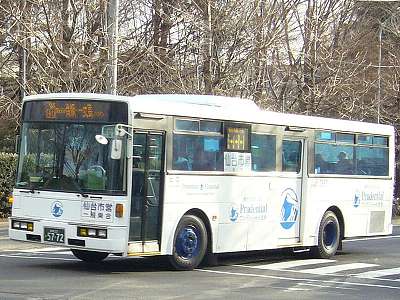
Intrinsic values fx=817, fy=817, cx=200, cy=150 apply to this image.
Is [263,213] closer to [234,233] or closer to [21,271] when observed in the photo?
[234,233]

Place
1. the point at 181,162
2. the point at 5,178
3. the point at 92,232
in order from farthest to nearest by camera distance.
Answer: the point at 5,178 < the point at 181,162 < the point at 92,232

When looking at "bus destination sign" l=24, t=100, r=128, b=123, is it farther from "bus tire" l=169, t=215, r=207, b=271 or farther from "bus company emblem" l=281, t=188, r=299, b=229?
"bus company emblem" l=281, t=188, r=299, b=229

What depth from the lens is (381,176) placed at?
19453mm

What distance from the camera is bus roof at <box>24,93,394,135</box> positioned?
45.0 ft

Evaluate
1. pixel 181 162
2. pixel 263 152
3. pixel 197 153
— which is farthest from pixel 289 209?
pixel 181 162

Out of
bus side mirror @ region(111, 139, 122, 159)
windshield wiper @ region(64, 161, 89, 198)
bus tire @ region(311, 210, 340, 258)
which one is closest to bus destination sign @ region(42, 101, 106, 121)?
bus side mirror @ region(111, 139, 122, 159)

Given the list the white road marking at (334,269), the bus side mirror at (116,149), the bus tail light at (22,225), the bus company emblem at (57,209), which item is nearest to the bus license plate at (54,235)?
the bus company emblem at (57,209)

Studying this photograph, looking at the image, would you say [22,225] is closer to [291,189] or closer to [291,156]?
[291,189]

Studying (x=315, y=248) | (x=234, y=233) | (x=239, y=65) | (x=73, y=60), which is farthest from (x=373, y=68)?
(x=234, y=233)

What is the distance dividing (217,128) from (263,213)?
6.96 ft

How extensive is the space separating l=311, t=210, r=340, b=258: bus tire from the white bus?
28 centimetres

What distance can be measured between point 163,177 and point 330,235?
5.56m

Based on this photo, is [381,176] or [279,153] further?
[381,176]

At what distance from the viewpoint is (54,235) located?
44.5 feet
